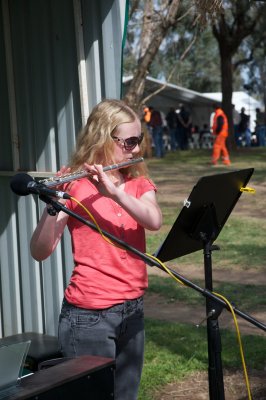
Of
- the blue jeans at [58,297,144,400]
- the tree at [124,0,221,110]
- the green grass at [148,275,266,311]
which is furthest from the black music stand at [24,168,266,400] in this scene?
the tree at [124,0,221,110]

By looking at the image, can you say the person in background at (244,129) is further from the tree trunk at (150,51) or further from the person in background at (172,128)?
the tree trunk at (150,51)

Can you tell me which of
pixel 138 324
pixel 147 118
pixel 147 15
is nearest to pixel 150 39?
pixel 147 15

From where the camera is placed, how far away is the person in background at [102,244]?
305 cm

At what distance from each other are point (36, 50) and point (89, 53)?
1.82 feet

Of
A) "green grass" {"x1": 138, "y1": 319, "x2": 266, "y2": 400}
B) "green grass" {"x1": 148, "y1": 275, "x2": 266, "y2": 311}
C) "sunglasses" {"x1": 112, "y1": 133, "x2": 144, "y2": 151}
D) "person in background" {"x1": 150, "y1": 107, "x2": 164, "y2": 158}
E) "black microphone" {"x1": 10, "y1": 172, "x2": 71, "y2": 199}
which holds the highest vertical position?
"person in background" {"x1": 150, "y1": 107, "x2": 164, "y2": 158}

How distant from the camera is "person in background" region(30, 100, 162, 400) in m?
3.05

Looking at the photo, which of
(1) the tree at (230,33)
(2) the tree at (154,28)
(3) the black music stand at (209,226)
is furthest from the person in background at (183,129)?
(3) the black music stand at (209,226)

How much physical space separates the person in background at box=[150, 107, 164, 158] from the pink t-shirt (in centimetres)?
2429

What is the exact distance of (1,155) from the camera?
5.29 meters

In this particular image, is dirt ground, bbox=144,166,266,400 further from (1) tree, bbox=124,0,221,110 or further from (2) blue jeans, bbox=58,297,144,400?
(1) tree, bbox=124,0,221,110

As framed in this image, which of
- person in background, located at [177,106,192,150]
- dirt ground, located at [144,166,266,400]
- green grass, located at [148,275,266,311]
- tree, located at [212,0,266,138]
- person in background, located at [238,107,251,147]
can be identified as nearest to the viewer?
dirt ground, located at [144,166,266,400]

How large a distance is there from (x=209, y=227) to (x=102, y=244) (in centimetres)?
47

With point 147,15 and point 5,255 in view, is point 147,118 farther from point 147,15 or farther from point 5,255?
point 5,255

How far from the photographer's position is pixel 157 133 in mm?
27859
